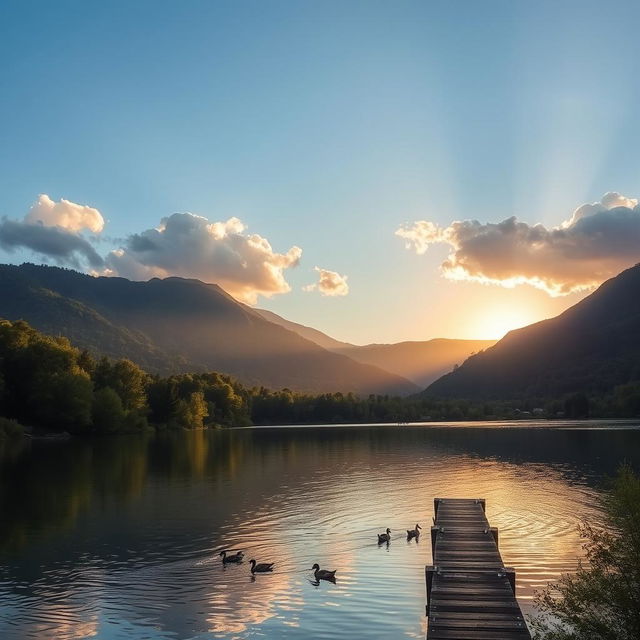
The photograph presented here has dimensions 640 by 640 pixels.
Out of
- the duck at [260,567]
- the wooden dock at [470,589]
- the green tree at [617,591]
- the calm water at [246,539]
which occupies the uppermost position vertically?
the green tree at [617,591]

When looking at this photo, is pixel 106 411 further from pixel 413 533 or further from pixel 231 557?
pixel 231 557

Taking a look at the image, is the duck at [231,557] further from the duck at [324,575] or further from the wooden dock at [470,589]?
the wooden dock at [470,589]

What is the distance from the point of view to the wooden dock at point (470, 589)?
17.6 m

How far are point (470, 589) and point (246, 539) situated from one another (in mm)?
18443

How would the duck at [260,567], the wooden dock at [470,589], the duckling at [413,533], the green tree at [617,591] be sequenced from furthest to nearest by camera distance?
the duckling at [413,533], the duck at [260,567], the wooden dock at [470,589], the green tree at [617,591]

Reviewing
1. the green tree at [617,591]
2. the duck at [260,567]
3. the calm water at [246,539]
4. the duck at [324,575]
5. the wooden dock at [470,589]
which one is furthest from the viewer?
the duck at [260,567]

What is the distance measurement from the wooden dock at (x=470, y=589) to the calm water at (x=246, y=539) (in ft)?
6.28

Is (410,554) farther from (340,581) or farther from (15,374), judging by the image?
(15,374)

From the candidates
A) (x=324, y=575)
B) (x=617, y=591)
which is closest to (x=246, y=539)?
(x=324, y=575)

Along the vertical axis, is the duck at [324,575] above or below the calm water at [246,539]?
above

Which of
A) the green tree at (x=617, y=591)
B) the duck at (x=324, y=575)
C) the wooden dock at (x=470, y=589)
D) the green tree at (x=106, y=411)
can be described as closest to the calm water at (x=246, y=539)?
the duck at (x=324, y=575)

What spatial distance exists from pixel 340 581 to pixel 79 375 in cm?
12376

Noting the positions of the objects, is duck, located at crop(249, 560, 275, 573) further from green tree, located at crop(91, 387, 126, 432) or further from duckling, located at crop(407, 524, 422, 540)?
green tree, located at crop(91, 387, 126, 432)

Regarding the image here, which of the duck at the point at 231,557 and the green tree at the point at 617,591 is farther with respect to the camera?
the duck at the point at 231,557
